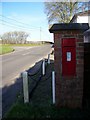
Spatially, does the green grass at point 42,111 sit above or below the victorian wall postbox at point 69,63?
below

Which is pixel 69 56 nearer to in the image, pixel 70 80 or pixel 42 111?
pixel 70 80

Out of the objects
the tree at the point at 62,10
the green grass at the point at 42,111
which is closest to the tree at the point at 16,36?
the tree at the point at 62,10

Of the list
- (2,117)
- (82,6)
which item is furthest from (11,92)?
(82,6)

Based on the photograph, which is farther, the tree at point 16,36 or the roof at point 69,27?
the tree at point 16,36

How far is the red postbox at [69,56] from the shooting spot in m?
6.12

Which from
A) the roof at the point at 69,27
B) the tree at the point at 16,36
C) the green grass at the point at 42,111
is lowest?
the green grass at the point at 42,111

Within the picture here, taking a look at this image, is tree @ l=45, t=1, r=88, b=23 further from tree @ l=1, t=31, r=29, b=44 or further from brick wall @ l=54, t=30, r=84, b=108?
tree @ l=1, t=31, r=29, b=44

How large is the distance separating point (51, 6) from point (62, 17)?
272cm

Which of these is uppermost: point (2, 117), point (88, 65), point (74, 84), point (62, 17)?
point (62, 17)

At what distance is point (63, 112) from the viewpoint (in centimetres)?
582

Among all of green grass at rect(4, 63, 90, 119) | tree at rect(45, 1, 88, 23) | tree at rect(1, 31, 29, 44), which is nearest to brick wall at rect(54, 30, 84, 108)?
green grass at rect(4, 63, 90, 119)

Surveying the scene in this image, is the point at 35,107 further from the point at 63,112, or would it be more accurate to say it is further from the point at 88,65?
the point at 88,65

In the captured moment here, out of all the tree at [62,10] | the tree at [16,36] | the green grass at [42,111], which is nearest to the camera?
the green grass at [42,111]

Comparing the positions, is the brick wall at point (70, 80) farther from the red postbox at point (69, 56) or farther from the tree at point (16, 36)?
the tree at point (16, 36)
